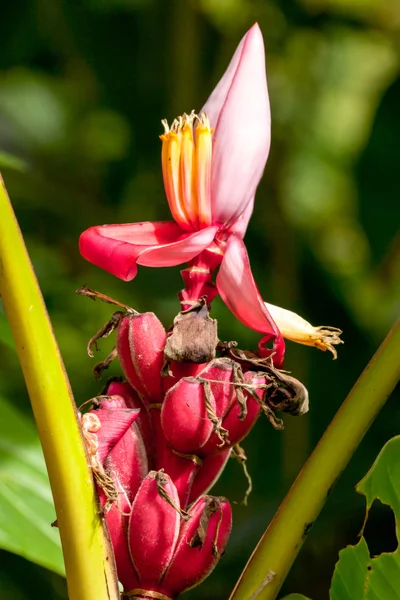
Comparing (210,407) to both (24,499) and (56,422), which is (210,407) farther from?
(24,499)

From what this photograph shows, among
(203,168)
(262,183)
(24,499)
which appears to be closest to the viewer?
(203,168)

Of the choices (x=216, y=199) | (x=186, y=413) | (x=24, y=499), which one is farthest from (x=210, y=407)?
(x=24, y=499)

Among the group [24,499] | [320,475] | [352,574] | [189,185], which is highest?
[189,185]

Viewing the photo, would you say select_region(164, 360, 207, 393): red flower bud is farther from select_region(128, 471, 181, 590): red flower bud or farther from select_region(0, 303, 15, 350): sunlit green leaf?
select_region(0, 303, 15, 350): sunlit green leaf

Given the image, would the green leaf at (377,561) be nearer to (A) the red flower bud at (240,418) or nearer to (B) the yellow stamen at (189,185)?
(A) the red flower bud at (240,418)

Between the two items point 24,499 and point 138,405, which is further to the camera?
point 24,499

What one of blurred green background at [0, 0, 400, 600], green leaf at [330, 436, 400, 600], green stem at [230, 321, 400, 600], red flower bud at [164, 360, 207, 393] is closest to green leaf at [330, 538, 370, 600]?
green leaf at [330, 436, 400, 600]

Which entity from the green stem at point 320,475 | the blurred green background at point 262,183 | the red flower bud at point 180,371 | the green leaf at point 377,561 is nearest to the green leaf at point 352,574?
the green leaf at point 377,561
